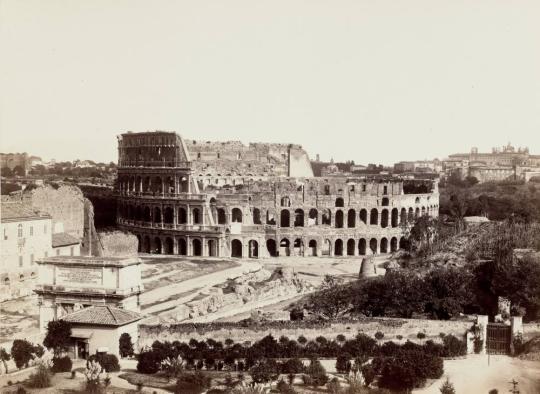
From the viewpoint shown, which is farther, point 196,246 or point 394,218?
point 394,218

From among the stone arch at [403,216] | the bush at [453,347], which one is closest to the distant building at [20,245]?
the bush at [453,347]

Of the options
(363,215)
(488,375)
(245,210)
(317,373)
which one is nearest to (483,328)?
(488,375)

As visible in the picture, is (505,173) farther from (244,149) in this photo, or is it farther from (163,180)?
(163,180)

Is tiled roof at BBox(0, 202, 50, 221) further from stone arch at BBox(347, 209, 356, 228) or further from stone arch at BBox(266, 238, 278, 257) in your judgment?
stone arch at BBox(347, 209, 356, 228)

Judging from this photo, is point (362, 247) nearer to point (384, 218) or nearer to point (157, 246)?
point (384, 218)

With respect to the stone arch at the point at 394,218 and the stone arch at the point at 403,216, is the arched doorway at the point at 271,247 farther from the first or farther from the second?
the stone arch at the point at 403,216

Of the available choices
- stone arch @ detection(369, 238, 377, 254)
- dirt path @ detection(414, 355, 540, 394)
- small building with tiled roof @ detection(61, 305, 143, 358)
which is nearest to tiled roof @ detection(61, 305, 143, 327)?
small building with tiled roof @ detection(61, 305, 143, 358)
